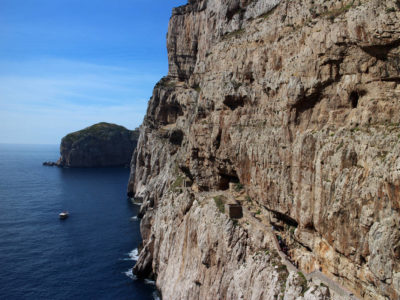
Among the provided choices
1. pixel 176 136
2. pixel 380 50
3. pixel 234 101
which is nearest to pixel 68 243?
pixel 176 136

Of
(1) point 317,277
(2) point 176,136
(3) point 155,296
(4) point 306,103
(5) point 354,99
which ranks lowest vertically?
(3) point 155,296

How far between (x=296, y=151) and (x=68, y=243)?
6635cm

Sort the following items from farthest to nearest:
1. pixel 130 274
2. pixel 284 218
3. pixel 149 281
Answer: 1. pixel 130 274
2. pixel 149 281
3. pixel 284 218

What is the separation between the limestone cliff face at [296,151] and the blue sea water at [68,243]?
923 cm

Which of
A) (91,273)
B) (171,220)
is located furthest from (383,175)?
(91,273)

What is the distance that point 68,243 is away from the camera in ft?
273

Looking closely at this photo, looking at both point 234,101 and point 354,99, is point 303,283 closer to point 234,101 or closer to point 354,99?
point 354,99

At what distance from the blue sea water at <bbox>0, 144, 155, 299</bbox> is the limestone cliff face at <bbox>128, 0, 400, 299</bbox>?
9.23m

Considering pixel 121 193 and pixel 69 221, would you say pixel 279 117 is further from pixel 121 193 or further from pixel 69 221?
pixel 121 193

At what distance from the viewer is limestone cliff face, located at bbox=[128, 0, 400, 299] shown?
27438 millimetres

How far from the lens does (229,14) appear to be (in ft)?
215

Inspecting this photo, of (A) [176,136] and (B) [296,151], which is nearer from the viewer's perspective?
(B) [296,151]

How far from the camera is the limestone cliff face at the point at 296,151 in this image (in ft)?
90.0

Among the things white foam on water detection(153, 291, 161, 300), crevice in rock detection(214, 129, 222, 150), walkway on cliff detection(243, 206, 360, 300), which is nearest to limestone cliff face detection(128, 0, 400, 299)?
crevice in rock detection(214, 129, 222, 150)
